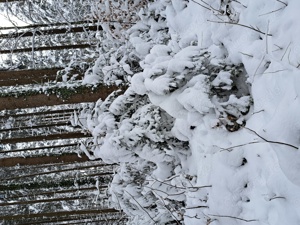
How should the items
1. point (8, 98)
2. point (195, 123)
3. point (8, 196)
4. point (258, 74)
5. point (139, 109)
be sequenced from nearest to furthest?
1. point (258, 74)
2. point (195, 123)
3. point (139, 109)
4. point (8, 98)
5. point (8, 196)

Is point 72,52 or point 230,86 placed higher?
point 230,86

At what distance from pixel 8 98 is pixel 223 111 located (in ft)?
11.6

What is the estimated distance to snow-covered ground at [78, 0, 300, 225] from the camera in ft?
7.66

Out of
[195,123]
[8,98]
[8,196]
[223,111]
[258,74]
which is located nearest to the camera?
[258,74]

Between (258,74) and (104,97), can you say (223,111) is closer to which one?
(258,74)

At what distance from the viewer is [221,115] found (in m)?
3.04

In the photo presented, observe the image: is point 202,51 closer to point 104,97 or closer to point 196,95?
point 196,95

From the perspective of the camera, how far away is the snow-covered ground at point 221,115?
92.0 inches

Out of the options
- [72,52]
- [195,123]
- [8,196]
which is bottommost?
[8,196]

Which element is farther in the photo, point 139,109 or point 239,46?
point 139,109

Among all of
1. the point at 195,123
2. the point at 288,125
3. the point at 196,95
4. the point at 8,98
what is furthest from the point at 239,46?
the point at 8,98

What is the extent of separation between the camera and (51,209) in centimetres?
1345

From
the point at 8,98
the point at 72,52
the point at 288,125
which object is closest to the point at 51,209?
the point at 72,52

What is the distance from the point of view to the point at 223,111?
307 centimetres
